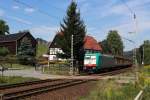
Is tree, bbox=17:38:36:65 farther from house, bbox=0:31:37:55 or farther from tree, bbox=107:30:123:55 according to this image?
tree, bbox=107:30:123:55

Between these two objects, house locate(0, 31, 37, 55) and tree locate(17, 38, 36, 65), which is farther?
house locate(0, 31, 37, 55)

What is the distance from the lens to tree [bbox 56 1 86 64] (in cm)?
5188

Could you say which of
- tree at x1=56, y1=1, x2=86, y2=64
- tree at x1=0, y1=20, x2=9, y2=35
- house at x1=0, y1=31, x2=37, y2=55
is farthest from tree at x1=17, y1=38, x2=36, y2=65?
tree at x1=0, y1=20, x2=9, y2=35

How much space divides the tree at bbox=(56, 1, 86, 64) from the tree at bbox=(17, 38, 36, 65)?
65.5ft

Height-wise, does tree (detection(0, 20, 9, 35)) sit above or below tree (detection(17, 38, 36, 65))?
above

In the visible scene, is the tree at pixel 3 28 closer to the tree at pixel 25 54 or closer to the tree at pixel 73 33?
the tree at pixel 25 54

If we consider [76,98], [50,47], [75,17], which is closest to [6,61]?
[75,17]

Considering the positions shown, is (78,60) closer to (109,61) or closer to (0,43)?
(109,61)

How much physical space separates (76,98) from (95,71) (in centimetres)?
3675

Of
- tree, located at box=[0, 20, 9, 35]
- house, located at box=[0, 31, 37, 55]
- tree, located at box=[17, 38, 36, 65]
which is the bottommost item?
tree, located at box=[17, 38, 36, 65]

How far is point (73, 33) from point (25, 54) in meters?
30.5

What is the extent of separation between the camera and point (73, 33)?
51969 mm

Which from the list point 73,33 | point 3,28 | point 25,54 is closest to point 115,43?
point 3,28

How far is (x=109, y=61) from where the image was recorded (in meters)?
62.1
